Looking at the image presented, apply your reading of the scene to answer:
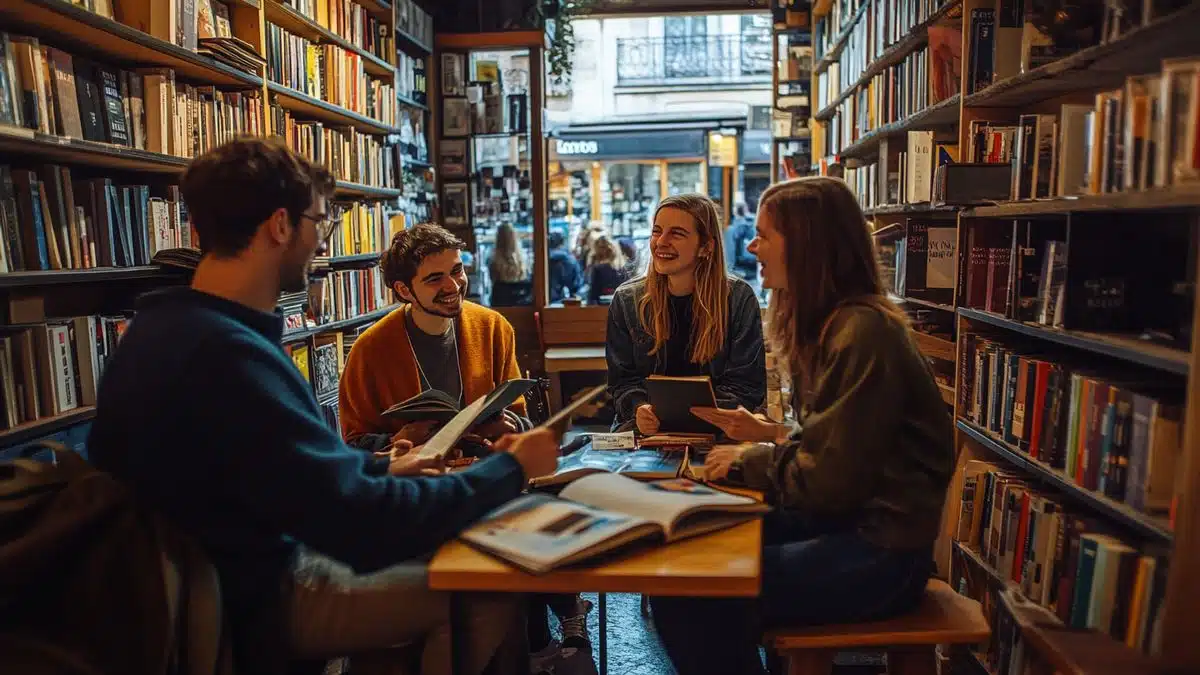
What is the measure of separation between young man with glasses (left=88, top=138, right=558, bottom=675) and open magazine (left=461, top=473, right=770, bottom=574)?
0.22ft

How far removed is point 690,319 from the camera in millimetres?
2889

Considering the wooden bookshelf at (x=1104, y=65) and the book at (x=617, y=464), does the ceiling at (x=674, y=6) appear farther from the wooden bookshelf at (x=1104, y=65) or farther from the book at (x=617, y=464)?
the book at (x=617, y=464)

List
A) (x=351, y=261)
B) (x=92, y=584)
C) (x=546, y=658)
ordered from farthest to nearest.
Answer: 1. (x=351, y=261)
2. (x=546, y=658)
3. (x=92, y=584)

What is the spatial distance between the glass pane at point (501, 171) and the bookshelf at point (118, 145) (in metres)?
1.87

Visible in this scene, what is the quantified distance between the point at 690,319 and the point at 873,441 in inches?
52.0

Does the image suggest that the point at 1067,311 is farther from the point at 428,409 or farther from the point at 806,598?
→ the point at 428,409

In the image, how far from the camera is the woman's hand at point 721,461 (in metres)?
1.80

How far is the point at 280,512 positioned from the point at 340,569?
0.21 metres

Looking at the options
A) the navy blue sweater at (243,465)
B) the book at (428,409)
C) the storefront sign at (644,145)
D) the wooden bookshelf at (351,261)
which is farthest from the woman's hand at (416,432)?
the storefront sign at (644,145)

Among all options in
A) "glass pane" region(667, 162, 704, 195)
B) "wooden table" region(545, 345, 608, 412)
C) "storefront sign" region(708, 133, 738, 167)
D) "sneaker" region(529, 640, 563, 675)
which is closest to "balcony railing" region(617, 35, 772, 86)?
"storefront sign" region(708, 133, 738, 167)

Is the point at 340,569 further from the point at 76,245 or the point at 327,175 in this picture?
the point at 76,245

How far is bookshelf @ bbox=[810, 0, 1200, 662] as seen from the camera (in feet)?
5.20

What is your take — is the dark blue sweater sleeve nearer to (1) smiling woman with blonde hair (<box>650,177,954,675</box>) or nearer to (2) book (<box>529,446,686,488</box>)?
(2) book (<box>529,446,686,488</box>)

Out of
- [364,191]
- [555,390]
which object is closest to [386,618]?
[364,191]
